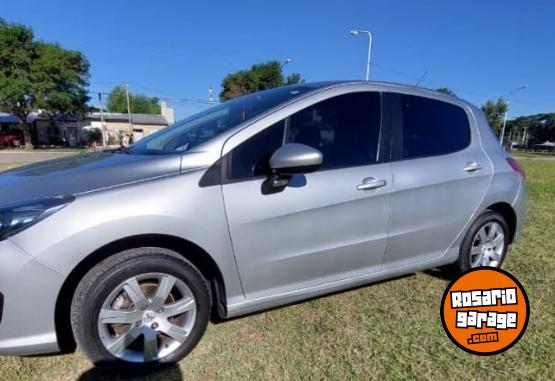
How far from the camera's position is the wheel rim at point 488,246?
3053 millimetres

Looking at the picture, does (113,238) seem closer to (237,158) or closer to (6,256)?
(6,256)

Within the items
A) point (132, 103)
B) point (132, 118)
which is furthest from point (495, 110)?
point (132, 103)

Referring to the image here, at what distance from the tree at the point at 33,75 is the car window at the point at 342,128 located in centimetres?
3288

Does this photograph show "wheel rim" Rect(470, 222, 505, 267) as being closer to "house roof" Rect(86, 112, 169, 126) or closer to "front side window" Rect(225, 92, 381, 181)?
"front side window" Rect(225, 92, 381, 181)

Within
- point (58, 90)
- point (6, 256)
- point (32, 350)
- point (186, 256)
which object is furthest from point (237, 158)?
point (58, 90)

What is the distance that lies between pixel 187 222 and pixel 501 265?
3.15m

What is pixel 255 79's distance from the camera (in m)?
44.0

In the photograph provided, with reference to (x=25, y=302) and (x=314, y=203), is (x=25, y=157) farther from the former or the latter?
(x=314, y=203)

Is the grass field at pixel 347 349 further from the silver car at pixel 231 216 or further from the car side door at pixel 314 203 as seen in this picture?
the car side door at pixel 314 203

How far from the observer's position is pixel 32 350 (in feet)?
5.73

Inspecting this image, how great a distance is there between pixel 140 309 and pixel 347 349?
125cm

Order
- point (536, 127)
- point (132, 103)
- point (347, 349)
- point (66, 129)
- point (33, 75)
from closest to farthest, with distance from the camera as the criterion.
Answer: point (347, 349) < point (33, 75) < point (66, 129) < point (132, 103) < point (536, 127)

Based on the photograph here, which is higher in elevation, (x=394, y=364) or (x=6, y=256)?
(x=6, y=256)

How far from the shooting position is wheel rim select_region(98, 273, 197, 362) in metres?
1.84
